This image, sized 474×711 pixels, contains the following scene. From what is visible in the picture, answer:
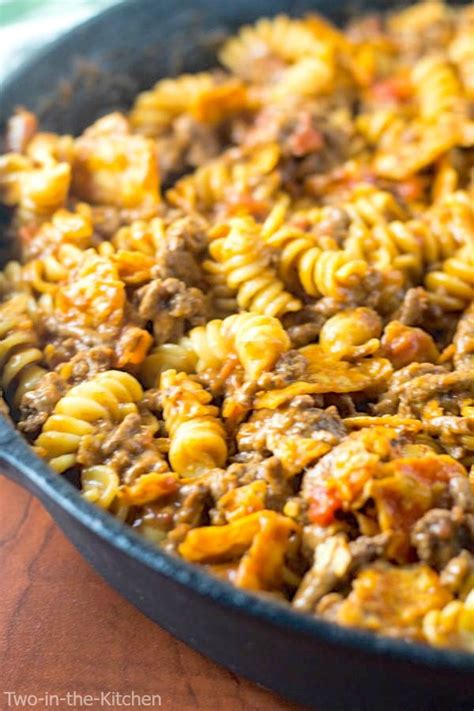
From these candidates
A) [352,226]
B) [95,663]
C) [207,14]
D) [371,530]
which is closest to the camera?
[371,530]

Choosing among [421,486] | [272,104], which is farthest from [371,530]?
[272,104]

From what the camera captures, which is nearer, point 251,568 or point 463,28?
point 251,568

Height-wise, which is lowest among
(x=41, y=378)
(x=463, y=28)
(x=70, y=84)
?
(x=463, y=28)

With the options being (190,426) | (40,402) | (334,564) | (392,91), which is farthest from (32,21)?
(334,564)

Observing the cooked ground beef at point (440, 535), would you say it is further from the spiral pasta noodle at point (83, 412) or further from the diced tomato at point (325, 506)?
the spiral pasta noodle at point (83, 412)

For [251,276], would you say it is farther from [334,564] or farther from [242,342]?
[334,564]

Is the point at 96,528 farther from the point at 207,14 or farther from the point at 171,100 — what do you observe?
the point at 207,14

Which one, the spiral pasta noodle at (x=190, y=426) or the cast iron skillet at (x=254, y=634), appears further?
the spiral pasta noodle at (x=190, y=426)

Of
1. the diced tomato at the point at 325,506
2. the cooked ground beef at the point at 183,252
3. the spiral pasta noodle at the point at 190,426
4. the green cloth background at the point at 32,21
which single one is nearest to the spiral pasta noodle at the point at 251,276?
the cooked ground beef at the point at 183,252
